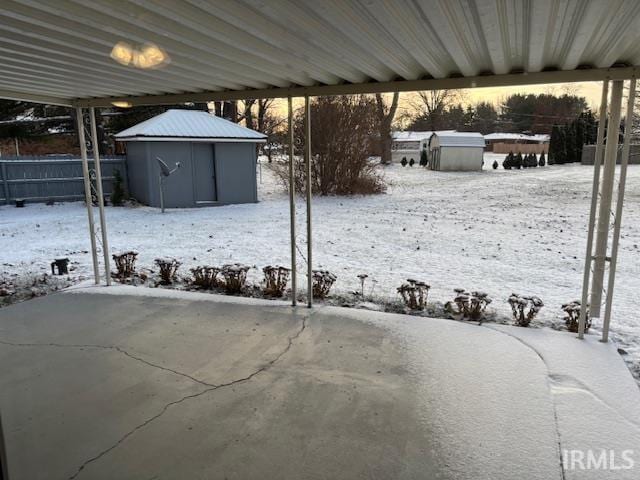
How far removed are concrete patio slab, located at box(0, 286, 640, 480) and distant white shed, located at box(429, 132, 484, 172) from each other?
22.3 metres

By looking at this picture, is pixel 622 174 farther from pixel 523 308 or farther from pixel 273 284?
pixel 273 284

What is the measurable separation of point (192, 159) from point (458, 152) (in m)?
16.8

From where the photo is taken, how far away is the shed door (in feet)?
43.9

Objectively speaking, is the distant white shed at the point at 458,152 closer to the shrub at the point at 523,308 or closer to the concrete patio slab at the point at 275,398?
the shrub at the point at 523,308

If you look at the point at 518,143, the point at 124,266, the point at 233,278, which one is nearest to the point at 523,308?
the point at 233,278

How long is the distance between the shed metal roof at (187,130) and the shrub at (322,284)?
9.11m

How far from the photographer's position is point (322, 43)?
289 cm

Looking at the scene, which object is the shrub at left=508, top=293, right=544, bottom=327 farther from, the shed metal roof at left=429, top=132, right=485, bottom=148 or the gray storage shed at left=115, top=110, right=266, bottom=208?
the shed metal roof at left=429, top=132, right=485, bottom=148

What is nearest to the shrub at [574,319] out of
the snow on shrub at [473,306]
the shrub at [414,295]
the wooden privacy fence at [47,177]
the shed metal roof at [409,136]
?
the snow on shrub at [473,306]

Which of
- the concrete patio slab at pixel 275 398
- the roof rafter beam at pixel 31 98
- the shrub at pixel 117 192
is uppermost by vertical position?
the roof rafter beam at pixel 31 98

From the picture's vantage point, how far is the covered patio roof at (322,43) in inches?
91.0

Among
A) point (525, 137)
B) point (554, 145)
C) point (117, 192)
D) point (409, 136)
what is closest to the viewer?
point (117, 192)

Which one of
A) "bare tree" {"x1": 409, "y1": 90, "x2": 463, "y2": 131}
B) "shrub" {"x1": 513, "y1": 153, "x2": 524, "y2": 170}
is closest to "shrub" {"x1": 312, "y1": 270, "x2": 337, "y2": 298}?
"shrub" {"x1": 513, "y1": 153, "x2": 524, "y2": 170}

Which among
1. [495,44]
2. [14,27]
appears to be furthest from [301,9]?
[14,27]
